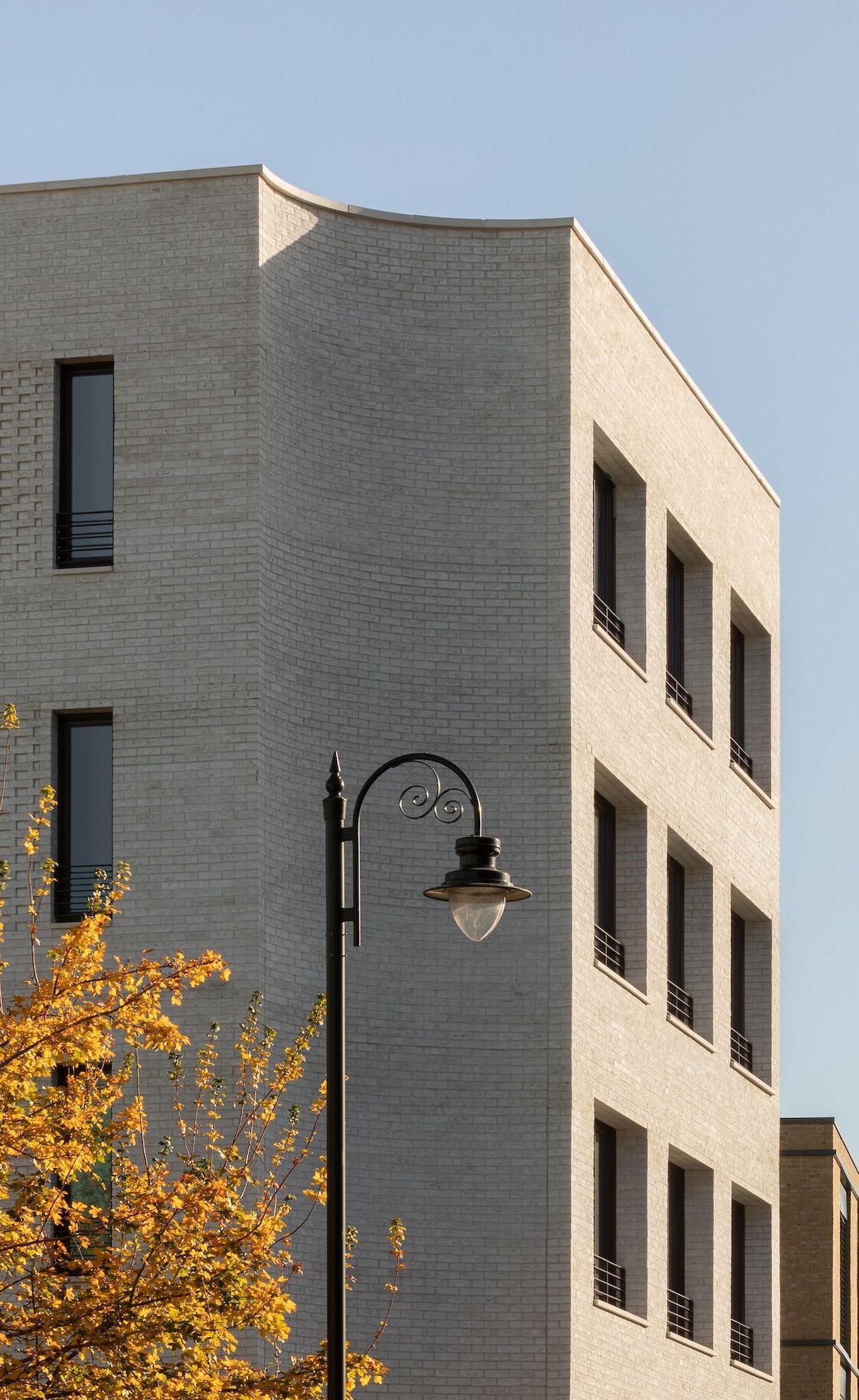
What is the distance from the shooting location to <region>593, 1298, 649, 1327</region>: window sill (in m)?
28.9

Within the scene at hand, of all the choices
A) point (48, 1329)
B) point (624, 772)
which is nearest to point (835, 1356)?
point (624, 772)

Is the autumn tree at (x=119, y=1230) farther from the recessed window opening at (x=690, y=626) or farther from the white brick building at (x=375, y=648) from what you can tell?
the recessed window opening at (x=690, y=626)

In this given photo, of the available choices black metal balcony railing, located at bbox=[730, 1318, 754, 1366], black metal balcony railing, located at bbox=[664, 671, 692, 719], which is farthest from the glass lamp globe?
black metal balcony railing, located at bbox=[730, 1318, 754, 1366]

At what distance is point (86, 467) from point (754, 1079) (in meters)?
14.3

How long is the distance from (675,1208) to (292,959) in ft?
31.5

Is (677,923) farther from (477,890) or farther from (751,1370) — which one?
(477,890)

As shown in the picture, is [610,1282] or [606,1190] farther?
[606,1190]

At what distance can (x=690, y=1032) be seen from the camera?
111 ft

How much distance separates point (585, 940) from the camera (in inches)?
1140

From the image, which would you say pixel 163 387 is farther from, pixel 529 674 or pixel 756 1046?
pixel 756 1046

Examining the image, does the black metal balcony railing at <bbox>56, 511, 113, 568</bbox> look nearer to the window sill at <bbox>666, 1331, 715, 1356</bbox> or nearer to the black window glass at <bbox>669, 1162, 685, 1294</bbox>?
the black window glass at <bbox>669, 1162, 685, 1294</bbox>

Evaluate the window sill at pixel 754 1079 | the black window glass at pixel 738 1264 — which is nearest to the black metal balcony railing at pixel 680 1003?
the window sill at pixel 754 1079

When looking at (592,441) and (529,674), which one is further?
(592,441)

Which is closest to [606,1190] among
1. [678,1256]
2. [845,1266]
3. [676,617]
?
[678,1256]
